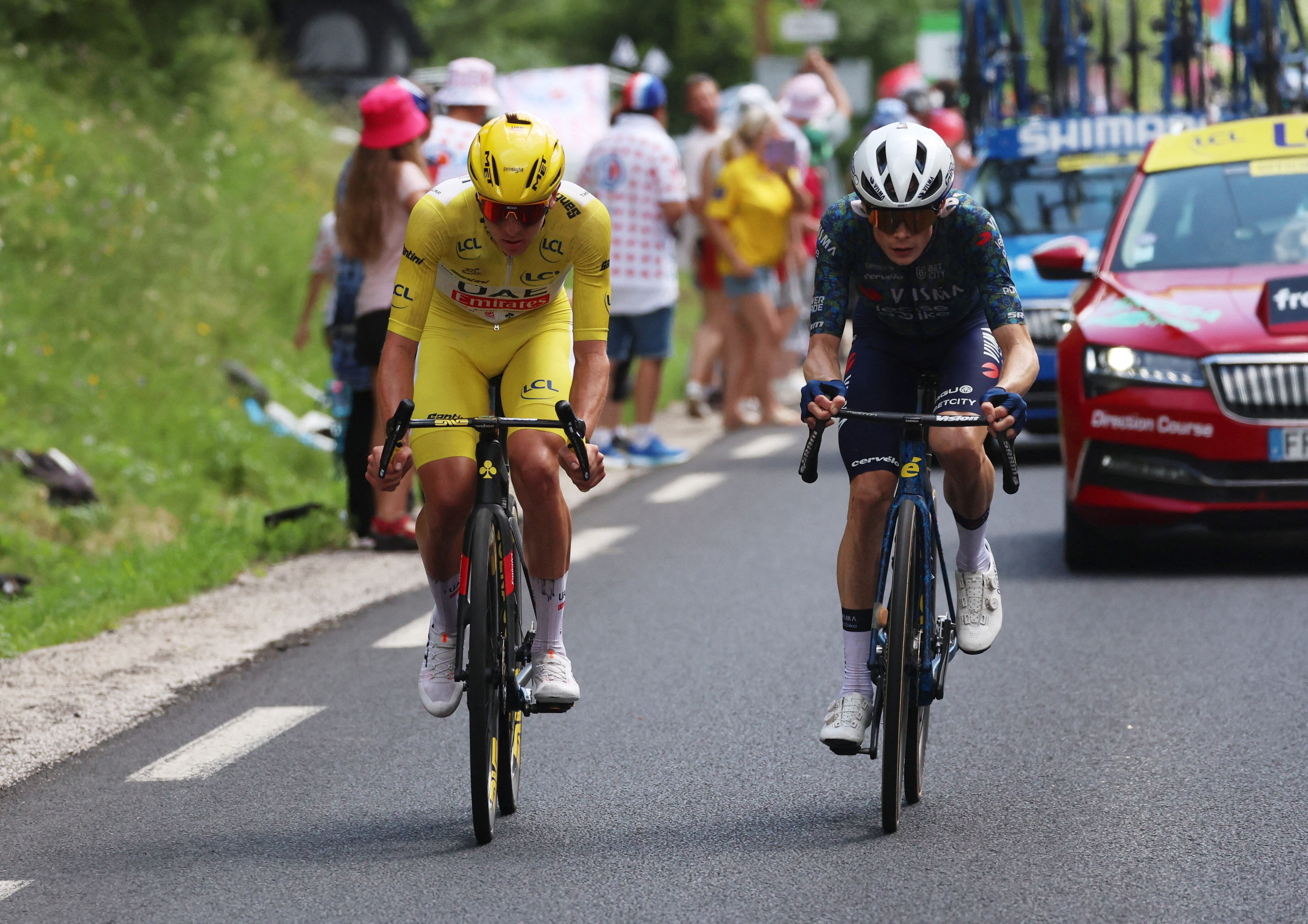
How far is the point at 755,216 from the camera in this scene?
14.6 meters

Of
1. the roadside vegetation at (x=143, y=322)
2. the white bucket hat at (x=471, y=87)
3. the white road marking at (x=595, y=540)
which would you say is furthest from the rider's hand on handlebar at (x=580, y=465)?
the white bucket hat at (x=471, y=87)

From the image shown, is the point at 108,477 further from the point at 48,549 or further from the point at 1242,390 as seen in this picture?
the point at 1242,390

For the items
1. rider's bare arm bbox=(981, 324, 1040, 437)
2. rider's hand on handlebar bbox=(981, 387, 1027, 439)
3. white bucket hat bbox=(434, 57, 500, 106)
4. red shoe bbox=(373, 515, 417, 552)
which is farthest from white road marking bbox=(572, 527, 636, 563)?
rider's hand on handlebar bbox=(981, 387, 1027, 439)

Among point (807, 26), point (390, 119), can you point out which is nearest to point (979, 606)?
point (390, 119)

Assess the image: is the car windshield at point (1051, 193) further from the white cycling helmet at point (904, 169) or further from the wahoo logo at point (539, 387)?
the white cycling helmet at point (904, 169)

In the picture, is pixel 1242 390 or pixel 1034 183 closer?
pixel 1242 390

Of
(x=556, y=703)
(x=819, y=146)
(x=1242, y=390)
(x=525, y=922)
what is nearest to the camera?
(x=525, y=922)

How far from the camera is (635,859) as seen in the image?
5148 millimetres

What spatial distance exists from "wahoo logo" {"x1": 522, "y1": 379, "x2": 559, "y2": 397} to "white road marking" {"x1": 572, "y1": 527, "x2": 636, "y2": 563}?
417 cm

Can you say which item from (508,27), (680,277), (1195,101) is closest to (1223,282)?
(1195,101)

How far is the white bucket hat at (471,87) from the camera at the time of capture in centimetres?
1088

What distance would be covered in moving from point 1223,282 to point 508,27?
3404 cm

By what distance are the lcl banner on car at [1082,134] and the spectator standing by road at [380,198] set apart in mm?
5622

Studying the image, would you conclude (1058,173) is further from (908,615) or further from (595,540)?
(908,615)
